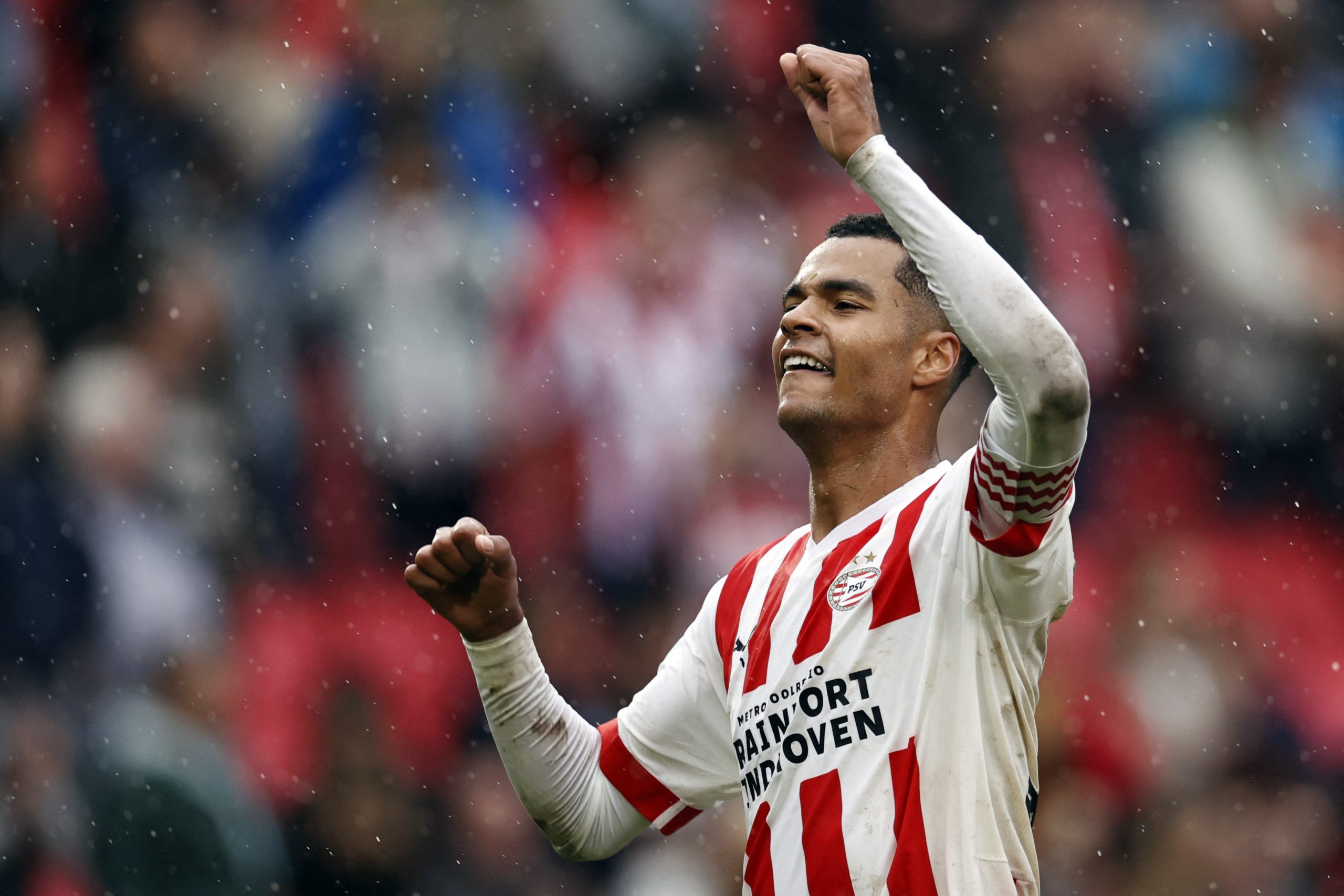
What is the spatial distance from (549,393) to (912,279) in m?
2.42

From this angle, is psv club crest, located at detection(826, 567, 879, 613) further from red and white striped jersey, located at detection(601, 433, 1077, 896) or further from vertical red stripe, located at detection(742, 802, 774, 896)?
vertical red stripe, located at detection(742, 802, 774, 896)

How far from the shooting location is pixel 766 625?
2279 millimetres

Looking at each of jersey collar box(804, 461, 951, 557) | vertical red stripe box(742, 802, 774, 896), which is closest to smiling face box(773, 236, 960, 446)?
jersey collar box(804, 461, 951, 557)

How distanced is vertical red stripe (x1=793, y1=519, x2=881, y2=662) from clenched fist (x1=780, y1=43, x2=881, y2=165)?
626mm

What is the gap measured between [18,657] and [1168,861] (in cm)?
386

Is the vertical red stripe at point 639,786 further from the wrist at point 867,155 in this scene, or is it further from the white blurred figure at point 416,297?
the white blurred figure at point 416,297

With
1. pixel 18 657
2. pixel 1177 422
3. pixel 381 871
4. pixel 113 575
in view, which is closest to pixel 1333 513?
pixel 1177 422

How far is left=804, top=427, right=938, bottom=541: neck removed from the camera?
236cm

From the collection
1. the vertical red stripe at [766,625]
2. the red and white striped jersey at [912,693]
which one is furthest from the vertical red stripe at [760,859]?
the vertical red stripe at [766,625]

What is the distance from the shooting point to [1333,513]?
423cm

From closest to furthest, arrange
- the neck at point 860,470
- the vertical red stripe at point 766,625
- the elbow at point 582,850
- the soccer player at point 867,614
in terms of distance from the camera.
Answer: the soccer player at point 867,614 < the vertical red stripe at point 766,625 < the neck at point 860,470 < the elbow at point 582,850

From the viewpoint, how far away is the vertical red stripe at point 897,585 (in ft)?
6.73

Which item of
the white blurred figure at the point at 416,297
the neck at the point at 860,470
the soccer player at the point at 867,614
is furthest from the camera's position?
the white blurred figure at the point at 416,297

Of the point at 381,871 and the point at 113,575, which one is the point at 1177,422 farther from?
the point at 113,575
